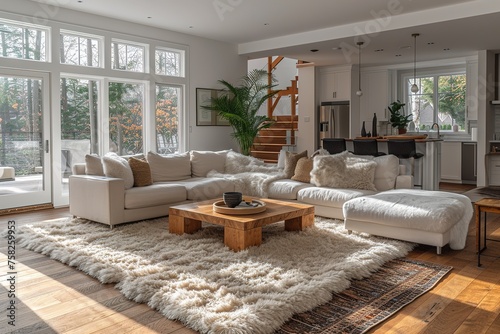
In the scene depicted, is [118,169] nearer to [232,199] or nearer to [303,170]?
[232,199]

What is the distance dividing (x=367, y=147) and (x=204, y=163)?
8.81 ft

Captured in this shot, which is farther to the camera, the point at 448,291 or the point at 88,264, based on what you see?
the point at 88,264

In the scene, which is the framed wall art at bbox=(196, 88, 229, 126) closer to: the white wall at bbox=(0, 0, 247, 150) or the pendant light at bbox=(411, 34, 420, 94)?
the white wall at bbox=(0, 0, 247, 150)

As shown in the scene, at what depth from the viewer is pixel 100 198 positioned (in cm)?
488

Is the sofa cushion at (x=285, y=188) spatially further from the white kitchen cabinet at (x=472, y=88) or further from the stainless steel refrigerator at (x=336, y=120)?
the white kitchen cabinet at (x=472, y=88)

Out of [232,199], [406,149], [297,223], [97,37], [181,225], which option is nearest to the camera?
[232,199]

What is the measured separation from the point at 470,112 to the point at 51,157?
26.5 feet

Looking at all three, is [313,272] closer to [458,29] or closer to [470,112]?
→ [458,29]

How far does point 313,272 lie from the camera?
326cm

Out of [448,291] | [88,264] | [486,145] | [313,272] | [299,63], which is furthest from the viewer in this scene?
[299,63]

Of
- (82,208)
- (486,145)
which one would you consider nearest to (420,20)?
(486,145)

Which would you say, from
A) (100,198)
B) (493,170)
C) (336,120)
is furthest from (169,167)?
(493,170)

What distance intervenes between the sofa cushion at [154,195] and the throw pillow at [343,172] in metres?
1.71

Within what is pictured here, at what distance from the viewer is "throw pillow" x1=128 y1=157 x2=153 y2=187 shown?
541cm
